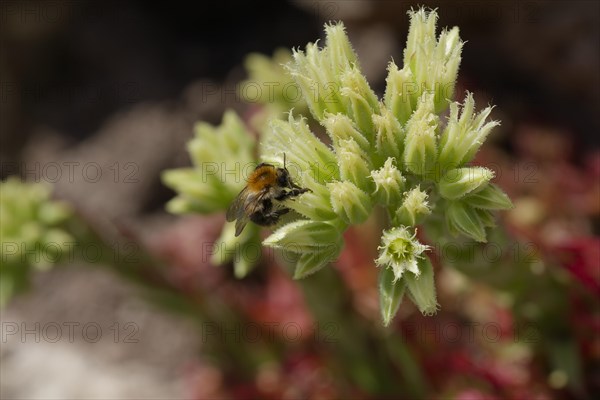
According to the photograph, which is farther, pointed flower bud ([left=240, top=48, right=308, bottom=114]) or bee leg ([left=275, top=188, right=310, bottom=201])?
pointed flower bud ([left=240, top=48, right=308, bottom=114])

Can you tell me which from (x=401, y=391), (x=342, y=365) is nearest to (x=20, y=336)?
(x=342, y=365)

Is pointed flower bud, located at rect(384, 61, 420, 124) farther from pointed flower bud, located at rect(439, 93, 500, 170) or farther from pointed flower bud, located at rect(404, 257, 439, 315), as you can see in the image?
pointed flower bud, located at rect(404, 257, 439, 315)

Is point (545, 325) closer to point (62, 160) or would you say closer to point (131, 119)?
point (131, 119)

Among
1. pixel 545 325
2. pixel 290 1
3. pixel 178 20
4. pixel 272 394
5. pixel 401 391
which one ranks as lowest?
pixel 272 394

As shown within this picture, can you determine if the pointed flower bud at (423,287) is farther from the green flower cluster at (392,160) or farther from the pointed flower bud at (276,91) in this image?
the pointed flower bud at (276,91)

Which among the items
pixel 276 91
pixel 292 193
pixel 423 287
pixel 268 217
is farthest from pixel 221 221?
pixel 423 287

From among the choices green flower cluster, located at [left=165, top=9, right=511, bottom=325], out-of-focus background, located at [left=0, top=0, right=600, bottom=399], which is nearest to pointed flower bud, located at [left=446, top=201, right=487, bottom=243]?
green flower cluster, located at [left=165, top=9, right=511, bottom=325]
